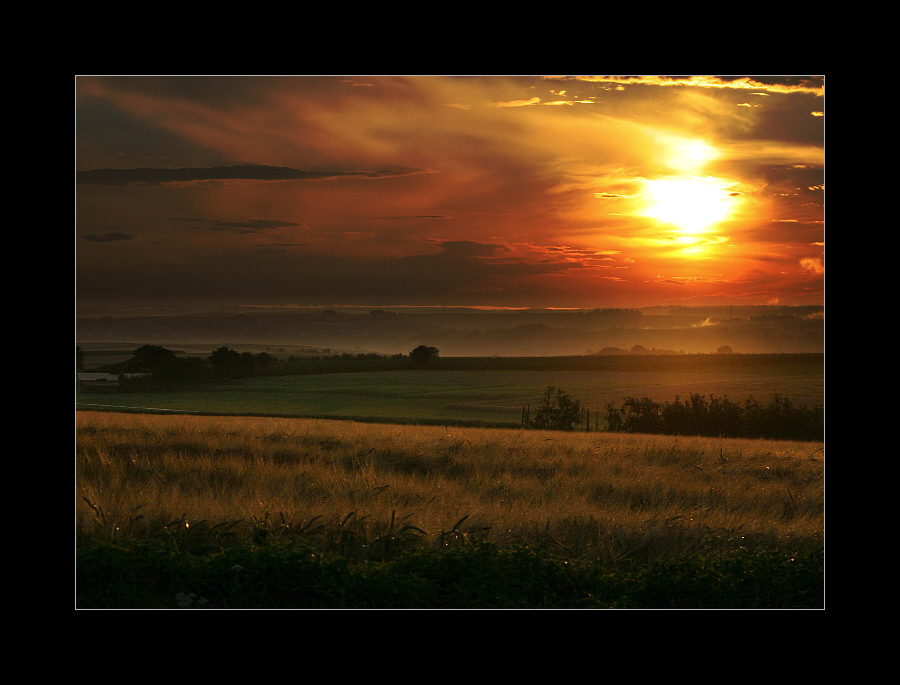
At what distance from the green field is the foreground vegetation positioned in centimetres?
2012

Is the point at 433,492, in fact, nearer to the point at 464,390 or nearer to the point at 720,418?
the point at 720,418

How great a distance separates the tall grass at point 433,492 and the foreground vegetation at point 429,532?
0.03 meters

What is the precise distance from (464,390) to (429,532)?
50120mm

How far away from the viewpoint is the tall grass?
304 inches

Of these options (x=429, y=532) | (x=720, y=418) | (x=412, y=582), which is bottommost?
(x=720, y=418)

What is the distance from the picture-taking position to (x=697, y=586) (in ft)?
22.2

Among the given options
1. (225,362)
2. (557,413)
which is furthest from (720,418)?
(225,362)

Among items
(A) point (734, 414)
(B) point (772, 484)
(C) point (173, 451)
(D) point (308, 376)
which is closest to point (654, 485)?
(B) point (772, 484)

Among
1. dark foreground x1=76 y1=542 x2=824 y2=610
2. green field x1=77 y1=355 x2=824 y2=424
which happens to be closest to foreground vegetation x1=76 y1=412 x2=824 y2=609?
dark foreground x1=76 y1=542 x2=824 y2=610

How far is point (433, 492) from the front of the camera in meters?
9.87

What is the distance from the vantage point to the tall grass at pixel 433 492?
25.3 ft

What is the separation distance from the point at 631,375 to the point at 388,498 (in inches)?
2012
